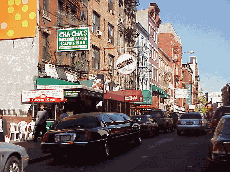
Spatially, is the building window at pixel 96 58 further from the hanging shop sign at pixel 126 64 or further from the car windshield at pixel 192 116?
the car windshield at pixel 192 116

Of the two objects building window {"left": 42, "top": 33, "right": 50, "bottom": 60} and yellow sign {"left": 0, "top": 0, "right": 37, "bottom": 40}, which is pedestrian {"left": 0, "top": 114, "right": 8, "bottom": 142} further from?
building window {"left": 42, "top": 33, "right": 50, "bottom": 60}

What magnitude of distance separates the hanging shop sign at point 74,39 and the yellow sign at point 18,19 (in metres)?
5.04

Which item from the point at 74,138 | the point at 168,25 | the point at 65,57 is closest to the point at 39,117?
the point at 74,138

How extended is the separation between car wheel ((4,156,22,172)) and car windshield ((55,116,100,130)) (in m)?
4.20

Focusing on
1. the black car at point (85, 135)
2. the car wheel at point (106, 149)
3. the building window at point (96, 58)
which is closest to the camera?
the black car at point (85, 135)

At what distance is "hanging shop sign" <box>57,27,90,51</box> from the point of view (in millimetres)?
20531

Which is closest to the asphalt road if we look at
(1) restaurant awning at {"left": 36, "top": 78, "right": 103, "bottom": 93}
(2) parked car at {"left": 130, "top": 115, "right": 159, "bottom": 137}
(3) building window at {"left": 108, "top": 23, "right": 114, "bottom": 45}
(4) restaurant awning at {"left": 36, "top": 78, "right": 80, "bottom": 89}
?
(1) restaurant awning at {"left": 36, "top": 78, "right": 103, "bottom": 93}

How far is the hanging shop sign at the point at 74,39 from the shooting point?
808 inches

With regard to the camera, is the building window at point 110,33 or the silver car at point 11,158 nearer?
the silver car at point 11,158

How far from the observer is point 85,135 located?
11734 millimetres

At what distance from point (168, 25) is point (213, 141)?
282ft

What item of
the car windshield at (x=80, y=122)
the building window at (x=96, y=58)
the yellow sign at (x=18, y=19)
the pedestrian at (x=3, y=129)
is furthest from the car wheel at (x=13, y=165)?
the building window at (x=96, y=58)

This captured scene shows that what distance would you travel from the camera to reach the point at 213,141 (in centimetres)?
869

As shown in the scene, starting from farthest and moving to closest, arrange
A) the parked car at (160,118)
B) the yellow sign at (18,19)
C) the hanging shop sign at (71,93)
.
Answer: the parked car at (160,118) → the hanging shop sign at (71,93) → the yellow sign at (18,19)
